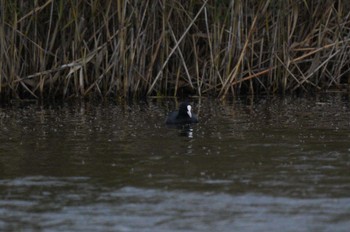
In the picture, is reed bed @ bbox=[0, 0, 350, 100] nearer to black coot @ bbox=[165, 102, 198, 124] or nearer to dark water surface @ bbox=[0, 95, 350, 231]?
dark water surface @ bbox=[0, 95, 350, 231]

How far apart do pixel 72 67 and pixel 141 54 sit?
1180 mm

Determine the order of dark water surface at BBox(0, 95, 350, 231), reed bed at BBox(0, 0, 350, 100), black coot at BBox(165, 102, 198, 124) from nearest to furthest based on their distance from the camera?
1. dark water surface at BBox(0, 95, 350, 231)
2. black coot at BBox(165, 102, 198, 124)
3. reed bed at BBox(0, 0, 350, 100)

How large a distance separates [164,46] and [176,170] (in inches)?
295

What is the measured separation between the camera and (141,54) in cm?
1750

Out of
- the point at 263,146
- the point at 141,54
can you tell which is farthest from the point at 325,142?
the point at 141,54

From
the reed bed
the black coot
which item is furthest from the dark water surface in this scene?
the reed bed

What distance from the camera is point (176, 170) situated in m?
10.3

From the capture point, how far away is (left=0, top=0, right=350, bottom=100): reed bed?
17234 mm

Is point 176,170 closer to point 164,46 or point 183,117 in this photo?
point 183,117

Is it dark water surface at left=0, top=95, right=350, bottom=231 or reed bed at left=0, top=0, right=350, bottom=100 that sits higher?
reed bed at left=0, top=0, right=350, bottom=100

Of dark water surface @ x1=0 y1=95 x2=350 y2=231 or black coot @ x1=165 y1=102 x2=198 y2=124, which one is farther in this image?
black coot @ x1=165 y1=102 x2=198 y2=124

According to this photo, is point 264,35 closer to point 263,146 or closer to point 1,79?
point 1,79

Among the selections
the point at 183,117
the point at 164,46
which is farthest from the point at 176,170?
the point at 164,46

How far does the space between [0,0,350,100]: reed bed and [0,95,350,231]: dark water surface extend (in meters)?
1.58
